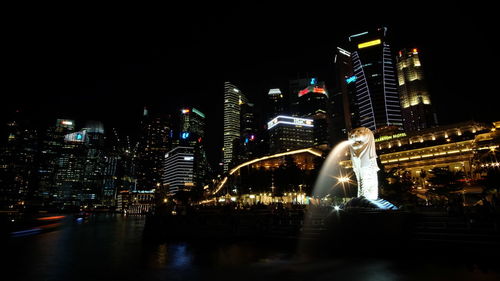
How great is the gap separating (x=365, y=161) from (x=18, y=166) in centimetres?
15798

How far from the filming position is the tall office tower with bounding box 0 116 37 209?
388 feet

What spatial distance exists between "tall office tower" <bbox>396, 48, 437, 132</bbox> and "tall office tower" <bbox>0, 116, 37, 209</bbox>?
206 meters

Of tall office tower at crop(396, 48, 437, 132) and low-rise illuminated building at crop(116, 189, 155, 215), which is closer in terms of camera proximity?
low-rise illuminated building at crop(116, 189, 155, 215)

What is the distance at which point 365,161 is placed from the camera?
22656mm

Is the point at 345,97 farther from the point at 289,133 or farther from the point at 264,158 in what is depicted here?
the point at 264,158

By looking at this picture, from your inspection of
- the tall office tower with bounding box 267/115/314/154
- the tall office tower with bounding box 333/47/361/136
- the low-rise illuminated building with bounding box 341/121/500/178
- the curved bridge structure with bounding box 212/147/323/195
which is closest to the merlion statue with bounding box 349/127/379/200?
the low-rise illuminated building with bounding box 341/121/500/178

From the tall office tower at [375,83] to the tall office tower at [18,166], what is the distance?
177 m

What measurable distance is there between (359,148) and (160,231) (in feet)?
66.9

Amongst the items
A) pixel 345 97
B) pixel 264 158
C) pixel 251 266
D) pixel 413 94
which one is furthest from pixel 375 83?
pixel 251 266

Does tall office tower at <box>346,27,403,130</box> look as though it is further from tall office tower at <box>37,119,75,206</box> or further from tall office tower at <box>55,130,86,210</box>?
tall office tower at <box>55,130,86,210</box>

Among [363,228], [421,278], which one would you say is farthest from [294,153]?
[421,278]

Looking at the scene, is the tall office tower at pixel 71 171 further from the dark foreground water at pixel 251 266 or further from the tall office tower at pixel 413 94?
the tall office tower at pixel 413 94

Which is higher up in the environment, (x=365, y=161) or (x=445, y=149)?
(x=445, y=149)

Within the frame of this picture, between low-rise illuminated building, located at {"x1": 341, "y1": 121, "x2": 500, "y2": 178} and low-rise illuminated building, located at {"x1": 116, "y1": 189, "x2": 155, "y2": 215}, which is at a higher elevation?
low-rise illuminated building, located at {"x1": 341, "y1": 121, "x2": 500, "y2": 178}
